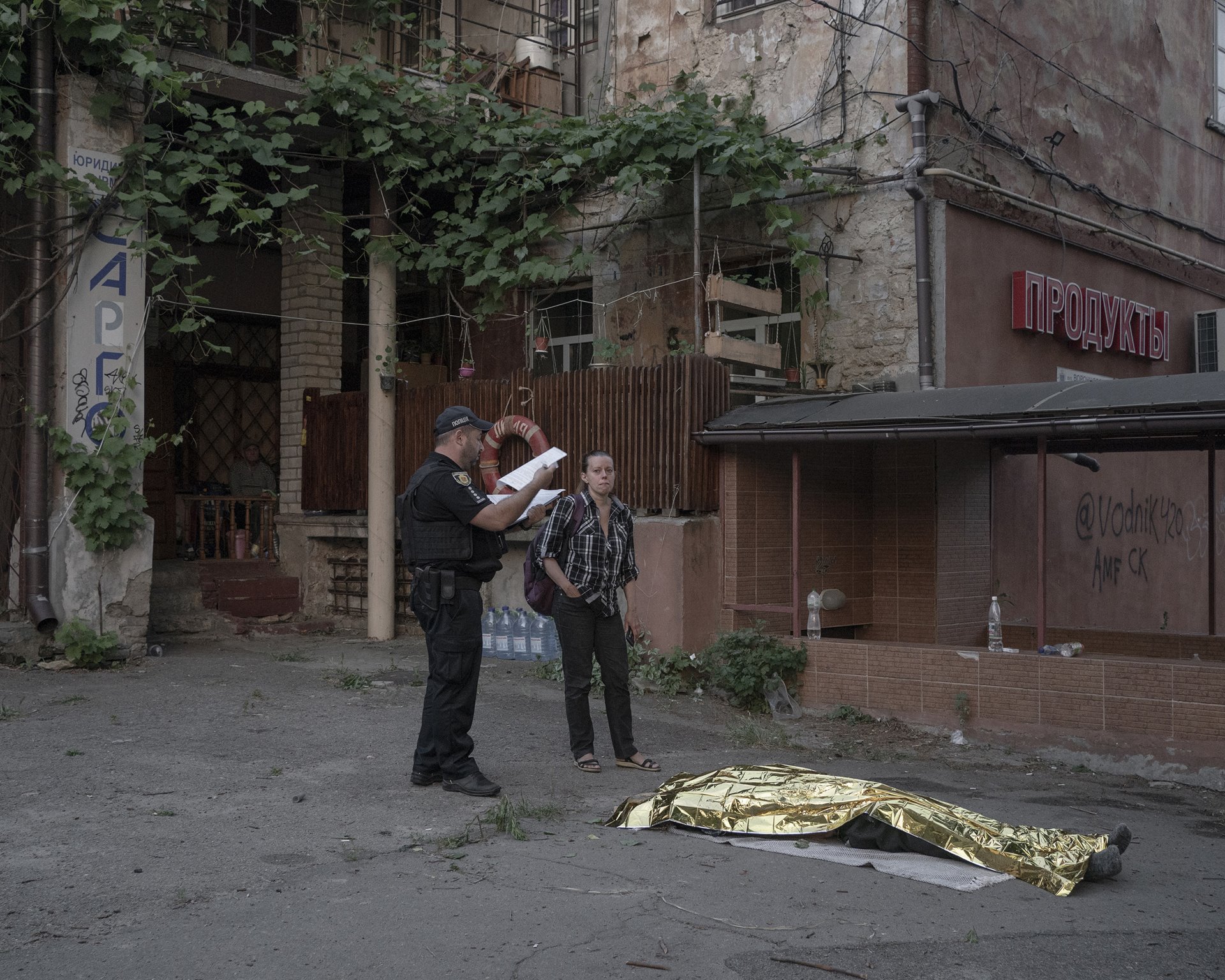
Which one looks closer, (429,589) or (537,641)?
(429,589)

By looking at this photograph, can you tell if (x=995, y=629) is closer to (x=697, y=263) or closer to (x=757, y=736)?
(x=757, y=736)

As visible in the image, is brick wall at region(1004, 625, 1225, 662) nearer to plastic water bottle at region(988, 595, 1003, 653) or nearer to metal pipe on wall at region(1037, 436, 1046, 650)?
plastic water bottle at region(988, 595, 1003, 653)

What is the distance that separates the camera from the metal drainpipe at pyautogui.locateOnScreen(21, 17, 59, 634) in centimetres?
959

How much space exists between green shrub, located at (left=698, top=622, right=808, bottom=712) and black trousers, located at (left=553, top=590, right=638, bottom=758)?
8.26 feet

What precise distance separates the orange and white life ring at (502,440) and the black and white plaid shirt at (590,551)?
3999 millimetres

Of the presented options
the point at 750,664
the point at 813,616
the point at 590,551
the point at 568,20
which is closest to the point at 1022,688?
the point at 813,616

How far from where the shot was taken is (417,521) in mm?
6152

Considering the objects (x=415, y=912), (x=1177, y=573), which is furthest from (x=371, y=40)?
(x=1177, y=573)

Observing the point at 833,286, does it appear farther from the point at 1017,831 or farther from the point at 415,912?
the point at 415,912

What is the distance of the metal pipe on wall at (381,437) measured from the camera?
1220cm

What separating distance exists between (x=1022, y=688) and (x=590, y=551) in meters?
3.56

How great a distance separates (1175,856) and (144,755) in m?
5.46

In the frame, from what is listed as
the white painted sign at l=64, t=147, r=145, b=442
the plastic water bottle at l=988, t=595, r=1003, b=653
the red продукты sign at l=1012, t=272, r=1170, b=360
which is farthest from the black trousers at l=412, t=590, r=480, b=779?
the red продукты sign at l=1012, t=272, r=1170, b=360

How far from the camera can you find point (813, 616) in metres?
9.82
